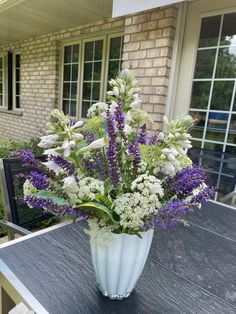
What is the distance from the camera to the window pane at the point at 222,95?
2.35 meters

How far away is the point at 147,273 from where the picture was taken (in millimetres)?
881

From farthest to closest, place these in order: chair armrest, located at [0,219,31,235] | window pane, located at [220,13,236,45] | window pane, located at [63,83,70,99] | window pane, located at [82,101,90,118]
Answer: window pane, located at [63,83,70,99]
window pane, located at [82,101,90,118]
window pane, located at [220,13,236,45]
chair armrest, located at [0,219,31,235]

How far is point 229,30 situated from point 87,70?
7.94 feet

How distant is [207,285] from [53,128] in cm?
73

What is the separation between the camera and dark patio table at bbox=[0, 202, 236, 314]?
2.40 feet

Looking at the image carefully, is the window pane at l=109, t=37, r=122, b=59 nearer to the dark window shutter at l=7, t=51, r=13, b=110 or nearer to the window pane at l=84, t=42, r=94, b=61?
the window pane at l=84, t=42, r=94, b=61

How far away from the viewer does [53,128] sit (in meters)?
0.56

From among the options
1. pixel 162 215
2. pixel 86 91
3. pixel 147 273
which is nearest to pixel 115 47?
pixel 86 91

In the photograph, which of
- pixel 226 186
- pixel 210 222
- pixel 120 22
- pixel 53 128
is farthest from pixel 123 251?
pixel 120 22

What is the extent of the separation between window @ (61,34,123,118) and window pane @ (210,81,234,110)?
5.65ft

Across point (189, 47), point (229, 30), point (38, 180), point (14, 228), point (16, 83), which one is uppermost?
point (229, 30)

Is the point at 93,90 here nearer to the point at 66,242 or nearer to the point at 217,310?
the point at 66,242

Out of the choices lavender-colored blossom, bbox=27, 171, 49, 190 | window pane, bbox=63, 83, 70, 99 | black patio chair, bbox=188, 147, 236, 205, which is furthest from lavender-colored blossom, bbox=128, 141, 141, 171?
window pane, bbox=63, 83, 70, 99

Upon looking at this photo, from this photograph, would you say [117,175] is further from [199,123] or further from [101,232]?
[199,123]
